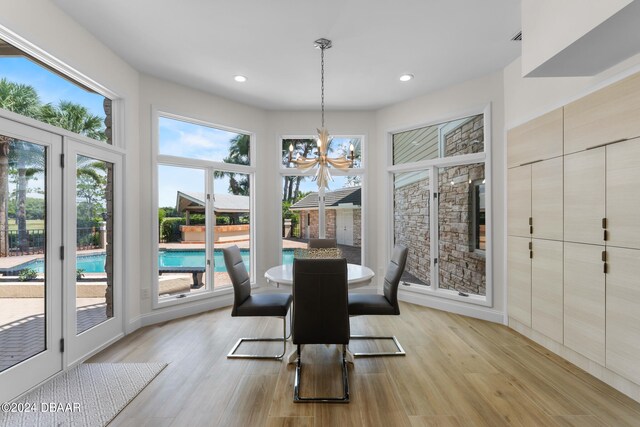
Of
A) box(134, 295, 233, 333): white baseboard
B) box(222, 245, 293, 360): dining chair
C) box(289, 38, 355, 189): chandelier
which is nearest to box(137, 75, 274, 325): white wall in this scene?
box(134, 295, 233, 333): white baseboard

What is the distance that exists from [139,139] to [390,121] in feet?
11.4

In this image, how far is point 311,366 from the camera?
109 inches

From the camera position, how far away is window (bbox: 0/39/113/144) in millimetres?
2285

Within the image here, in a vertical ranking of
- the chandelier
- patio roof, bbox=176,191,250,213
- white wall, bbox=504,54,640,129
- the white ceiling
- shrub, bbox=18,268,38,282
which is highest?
the white ceiling

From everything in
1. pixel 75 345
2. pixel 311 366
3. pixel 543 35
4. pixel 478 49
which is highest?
pixel 478 49

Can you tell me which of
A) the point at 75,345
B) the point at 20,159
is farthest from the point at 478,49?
the point at 75,345

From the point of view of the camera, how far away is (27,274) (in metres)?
2.39

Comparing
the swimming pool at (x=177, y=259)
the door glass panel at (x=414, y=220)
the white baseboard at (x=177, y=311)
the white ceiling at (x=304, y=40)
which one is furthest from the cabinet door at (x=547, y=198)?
the white baseboard at (x=177, y=311)

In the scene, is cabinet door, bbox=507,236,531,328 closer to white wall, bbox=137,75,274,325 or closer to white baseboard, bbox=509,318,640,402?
white baseboard, bbox=509,318,640,402

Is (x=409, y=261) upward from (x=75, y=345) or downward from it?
upward

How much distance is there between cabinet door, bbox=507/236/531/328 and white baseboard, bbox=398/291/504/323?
25 cm

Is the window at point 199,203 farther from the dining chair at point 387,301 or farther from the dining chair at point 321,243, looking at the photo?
the dining chair at point 387,301

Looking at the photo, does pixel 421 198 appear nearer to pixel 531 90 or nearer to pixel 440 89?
pixel 440 89

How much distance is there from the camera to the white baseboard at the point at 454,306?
3.88m
